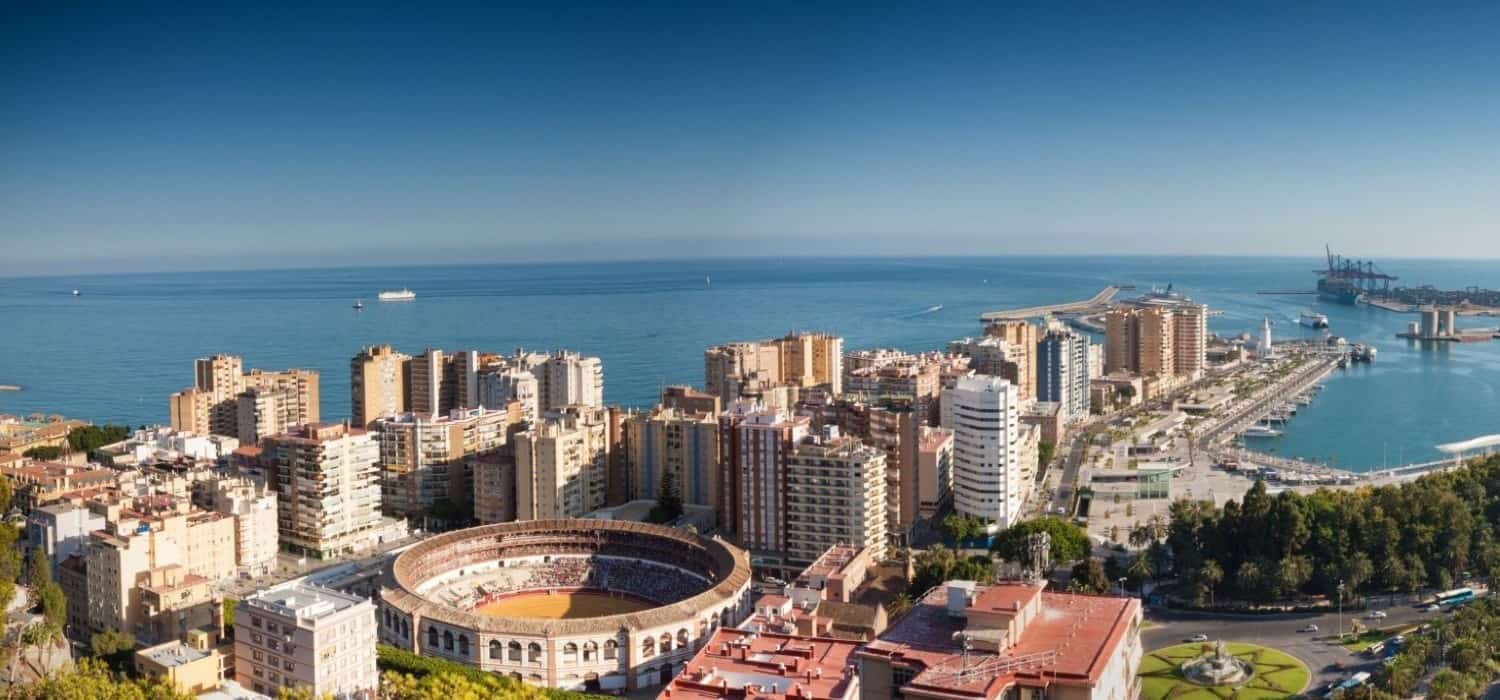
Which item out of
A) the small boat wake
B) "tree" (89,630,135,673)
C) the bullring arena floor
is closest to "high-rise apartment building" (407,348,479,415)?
the bullring arena floor

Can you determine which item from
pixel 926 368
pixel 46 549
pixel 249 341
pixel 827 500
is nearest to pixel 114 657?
pixel 46 549

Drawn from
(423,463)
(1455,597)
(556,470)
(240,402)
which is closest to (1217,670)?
(1455,597)

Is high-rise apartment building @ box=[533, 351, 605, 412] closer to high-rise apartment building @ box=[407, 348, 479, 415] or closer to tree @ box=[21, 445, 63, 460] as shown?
high-rise apartment building @ box=[407, 348, 479, 415]

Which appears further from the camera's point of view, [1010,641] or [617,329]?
[617,329]

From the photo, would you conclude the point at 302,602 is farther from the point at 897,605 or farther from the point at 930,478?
the point at 930,478

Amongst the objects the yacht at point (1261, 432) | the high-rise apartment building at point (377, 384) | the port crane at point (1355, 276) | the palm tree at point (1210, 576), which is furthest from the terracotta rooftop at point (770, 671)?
the port crane at point (1355, 276)

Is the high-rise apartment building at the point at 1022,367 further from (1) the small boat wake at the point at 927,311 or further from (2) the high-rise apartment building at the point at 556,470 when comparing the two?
(1) the small boat wake at the point at 927,311
